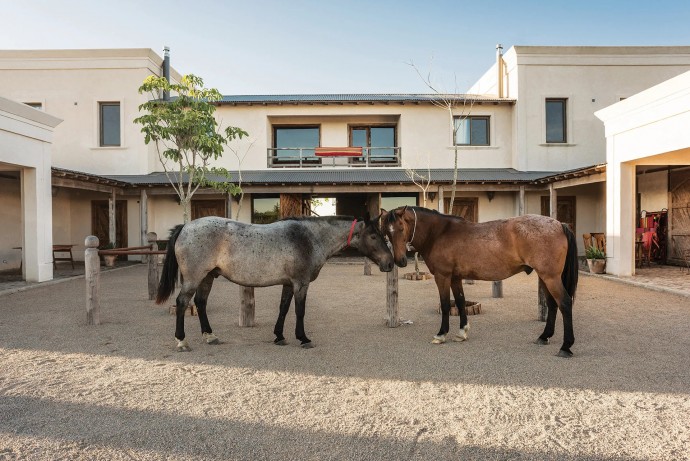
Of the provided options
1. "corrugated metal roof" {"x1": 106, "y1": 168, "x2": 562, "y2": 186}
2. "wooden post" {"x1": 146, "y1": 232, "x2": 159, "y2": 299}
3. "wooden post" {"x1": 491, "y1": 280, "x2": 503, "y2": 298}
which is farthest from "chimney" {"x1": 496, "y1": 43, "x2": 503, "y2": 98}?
"wooden post" {"x1": 146, "y1": 232, "x2": 159, "y2": 299}

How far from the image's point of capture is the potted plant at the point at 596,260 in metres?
11.1

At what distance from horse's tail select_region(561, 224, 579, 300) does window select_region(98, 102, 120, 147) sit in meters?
17.5

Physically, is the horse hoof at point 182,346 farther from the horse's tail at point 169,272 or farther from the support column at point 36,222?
the support column at point 36,222

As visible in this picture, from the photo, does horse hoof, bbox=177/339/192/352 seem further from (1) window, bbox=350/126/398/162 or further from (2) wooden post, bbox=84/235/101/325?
(1) window, bbox=350/126/398/162

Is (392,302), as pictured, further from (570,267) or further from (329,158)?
(329,158)

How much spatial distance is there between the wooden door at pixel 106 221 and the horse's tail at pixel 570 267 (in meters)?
16.7

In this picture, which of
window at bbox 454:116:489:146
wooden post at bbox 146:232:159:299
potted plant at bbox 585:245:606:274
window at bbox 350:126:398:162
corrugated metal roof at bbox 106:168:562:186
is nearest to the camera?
wooden post at bbox 146:232:159:299

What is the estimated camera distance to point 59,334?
539 centimetres

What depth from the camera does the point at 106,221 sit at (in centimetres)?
1680

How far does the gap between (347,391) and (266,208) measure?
47.4ft

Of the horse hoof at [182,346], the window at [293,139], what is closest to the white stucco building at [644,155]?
the horse hoof at [182,346]

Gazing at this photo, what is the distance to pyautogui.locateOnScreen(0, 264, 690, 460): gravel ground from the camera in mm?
2543

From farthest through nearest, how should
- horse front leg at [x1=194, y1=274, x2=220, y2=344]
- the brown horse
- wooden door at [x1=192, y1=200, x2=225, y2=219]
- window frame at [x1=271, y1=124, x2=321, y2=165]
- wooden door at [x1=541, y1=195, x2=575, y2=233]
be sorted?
window frame at [x1=271, y1=124, x2=321, y2=165] → wooden door at [x1=192, y1=200, x2=225, y2=219] → wooden door at [x1=541, y1=195, x2=575, y2=233] → horse front leg at [x1=194, y1=274, x2=220, y2=344] → the brown horse

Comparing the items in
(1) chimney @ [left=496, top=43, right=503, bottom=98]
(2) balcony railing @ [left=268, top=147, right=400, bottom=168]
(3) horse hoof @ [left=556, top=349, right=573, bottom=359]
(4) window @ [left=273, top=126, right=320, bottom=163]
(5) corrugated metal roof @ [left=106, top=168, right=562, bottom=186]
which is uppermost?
(1) chimney @ [left=496, top=43, right=503, bottom=98]
